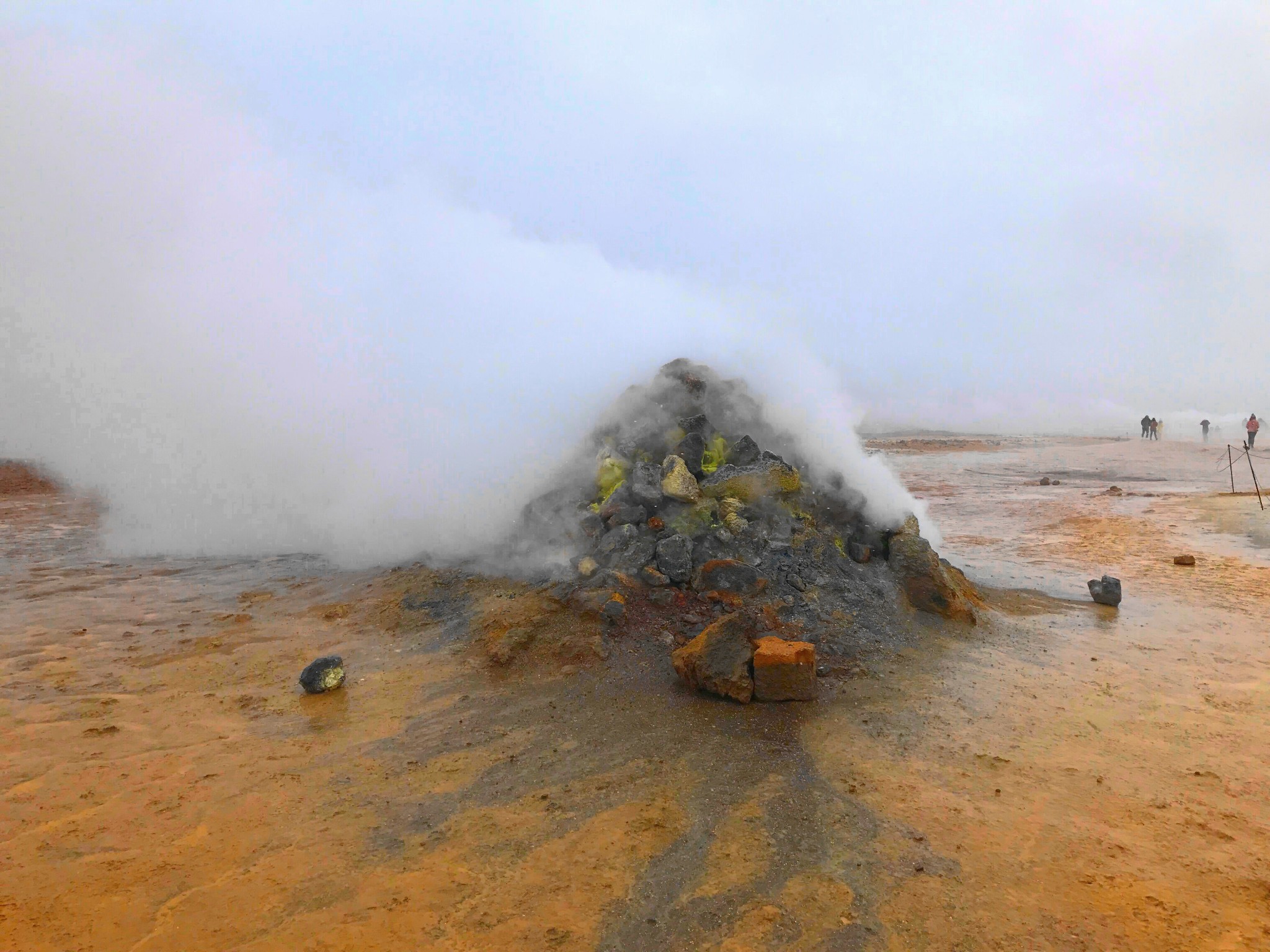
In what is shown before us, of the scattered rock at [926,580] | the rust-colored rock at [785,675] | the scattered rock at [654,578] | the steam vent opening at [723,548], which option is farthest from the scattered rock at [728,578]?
the scattered rock at [926,580]

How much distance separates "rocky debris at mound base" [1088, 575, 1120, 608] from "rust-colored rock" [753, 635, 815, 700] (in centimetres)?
441

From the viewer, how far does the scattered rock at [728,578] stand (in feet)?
18.3

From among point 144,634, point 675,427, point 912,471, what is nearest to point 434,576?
point 144,634

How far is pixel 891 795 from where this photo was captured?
3318mm

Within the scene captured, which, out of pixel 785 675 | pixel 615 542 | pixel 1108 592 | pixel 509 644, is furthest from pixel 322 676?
pixel 1108 592

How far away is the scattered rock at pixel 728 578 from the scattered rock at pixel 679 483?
809mm

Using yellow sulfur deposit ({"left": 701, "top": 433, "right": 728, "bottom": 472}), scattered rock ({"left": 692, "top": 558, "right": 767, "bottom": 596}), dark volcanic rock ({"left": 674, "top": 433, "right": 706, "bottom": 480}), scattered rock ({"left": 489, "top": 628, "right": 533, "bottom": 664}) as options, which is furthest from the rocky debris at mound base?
scattered rock ({"left": 489, "top": 628, "right": 533, "bottom": 664})

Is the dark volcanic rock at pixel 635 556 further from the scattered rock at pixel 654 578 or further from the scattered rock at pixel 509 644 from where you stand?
the scattered rock at pixel 509 644

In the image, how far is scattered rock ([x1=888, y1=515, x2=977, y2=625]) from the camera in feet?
19.8

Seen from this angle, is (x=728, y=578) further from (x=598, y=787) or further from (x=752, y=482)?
(x=598, y=787)

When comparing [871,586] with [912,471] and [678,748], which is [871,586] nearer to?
[678,748]

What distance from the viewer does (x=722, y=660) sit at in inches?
175

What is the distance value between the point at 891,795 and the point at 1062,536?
10.2m

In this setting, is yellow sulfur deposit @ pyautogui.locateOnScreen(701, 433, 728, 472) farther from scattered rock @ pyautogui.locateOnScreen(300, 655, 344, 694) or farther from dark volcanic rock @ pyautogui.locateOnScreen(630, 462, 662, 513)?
scattered rock @ pyautogui.locateOnScreen(300, 655, 344, 694)
